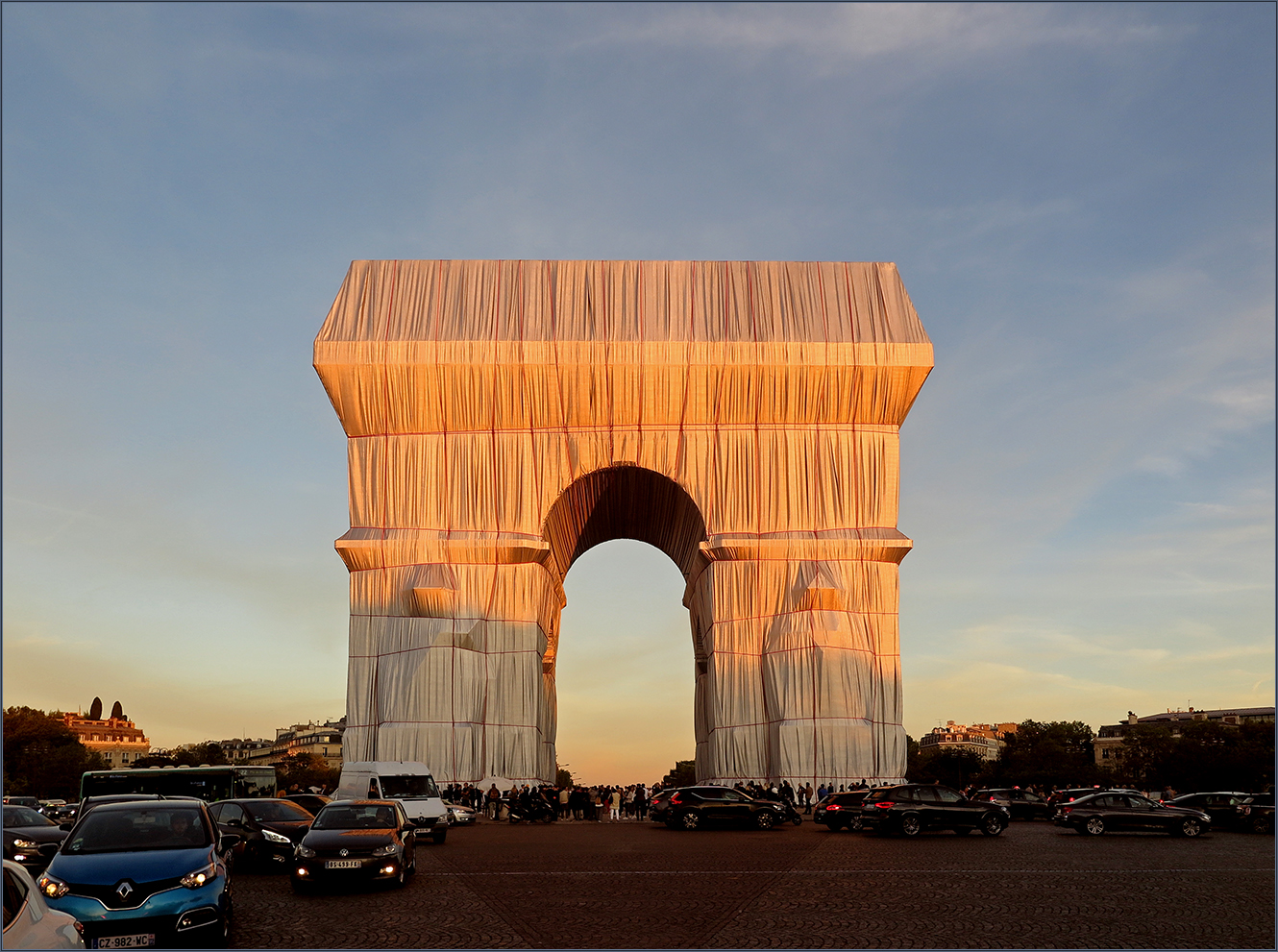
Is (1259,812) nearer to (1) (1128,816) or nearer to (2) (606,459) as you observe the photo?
(1) (1128,816)

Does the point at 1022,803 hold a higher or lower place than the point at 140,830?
lower

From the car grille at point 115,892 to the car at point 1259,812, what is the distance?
27.1m

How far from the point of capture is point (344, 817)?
50.8ft

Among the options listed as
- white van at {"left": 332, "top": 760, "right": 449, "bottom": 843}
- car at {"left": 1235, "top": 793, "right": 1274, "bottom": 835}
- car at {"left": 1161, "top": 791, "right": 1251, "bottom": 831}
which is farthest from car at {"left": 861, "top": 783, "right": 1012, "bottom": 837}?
white van at {"left": 332, "top": 760, "right": 449, "bottom": 843}

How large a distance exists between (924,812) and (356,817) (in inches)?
557

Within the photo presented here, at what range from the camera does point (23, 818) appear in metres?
19.6

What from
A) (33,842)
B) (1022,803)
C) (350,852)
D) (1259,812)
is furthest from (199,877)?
(1022,803)

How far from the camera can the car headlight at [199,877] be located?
10.6 m

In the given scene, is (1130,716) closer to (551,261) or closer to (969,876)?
(551,261)

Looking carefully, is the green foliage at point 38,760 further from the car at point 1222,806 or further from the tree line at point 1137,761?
the car at point 1222,806

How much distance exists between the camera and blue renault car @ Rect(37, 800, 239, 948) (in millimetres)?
10234

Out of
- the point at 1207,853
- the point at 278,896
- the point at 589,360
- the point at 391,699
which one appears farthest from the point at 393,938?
the point at 589,360

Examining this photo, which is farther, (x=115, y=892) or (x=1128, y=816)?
(x=1128, y=816)

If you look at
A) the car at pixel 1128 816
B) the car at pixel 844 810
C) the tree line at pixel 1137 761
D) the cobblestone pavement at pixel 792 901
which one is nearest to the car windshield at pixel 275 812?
the cobblestone pavement at pixel 792 901
